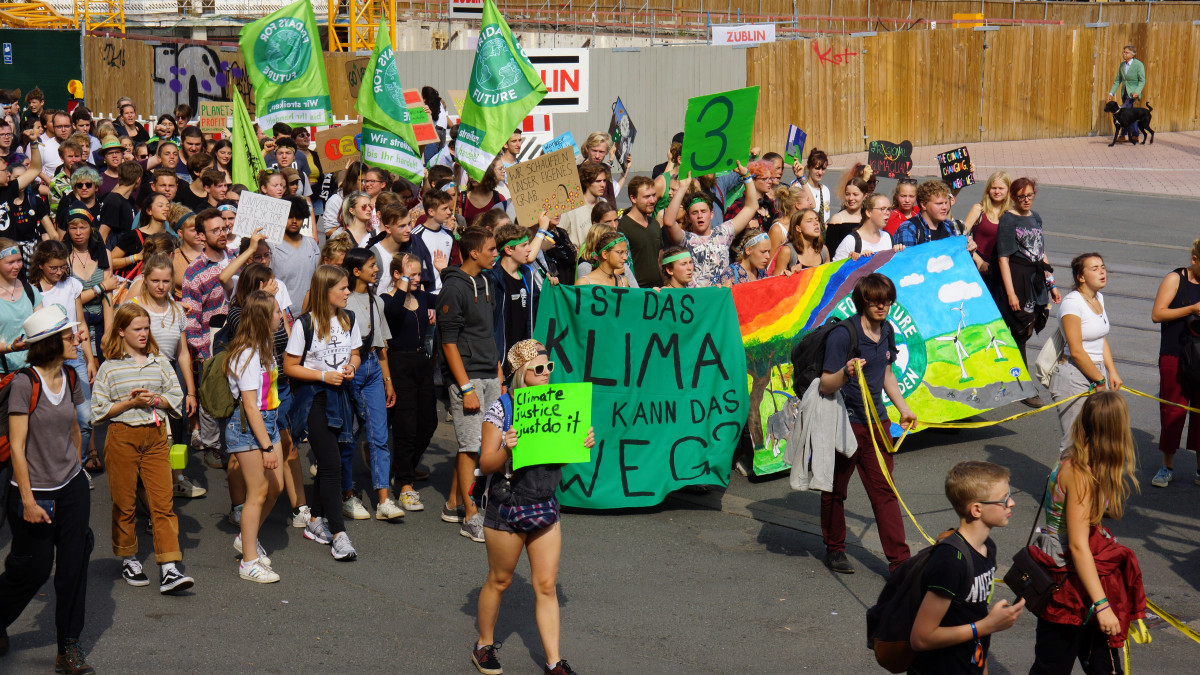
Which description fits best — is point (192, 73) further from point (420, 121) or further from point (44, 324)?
point (44, 324)

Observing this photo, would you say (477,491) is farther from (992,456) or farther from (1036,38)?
(1036,38)

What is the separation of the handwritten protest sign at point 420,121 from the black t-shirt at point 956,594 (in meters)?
10.0

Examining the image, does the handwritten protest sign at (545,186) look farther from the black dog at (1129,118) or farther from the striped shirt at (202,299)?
the black dog at (1129,118)

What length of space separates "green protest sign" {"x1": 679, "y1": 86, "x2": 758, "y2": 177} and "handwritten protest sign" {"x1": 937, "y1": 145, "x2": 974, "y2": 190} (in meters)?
2.31

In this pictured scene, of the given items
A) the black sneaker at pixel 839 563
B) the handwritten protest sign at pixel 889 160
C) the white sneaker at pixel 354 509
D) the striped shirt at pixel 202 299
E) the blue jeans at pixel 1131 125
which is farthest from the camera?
the blue jeans at pixel 1131 125

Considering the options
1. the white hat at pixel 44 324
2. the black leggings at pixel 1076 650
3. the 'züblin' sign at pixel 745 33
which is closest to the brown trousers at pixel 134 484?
the white hat at pixel 44 324

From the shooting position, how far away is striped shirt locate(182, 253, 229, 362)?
26.4ft

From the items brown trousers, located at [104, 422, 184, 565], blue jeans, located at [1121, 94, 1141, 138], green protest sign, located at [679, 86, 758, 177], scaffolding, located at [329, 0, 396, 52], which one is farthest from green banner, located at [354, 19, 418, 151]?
scaffolding, located at [329, 0, 396, 52]

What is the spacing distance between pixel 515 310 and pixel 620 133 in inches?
252

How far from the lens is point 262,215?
8.51 m

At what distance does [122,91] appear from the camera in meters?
29.2

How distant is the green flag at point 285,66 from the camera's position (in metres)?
11.4

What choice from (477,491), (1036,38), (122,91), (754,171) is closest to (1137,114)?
(1036,38)

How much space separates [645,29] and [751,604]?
28.0m
